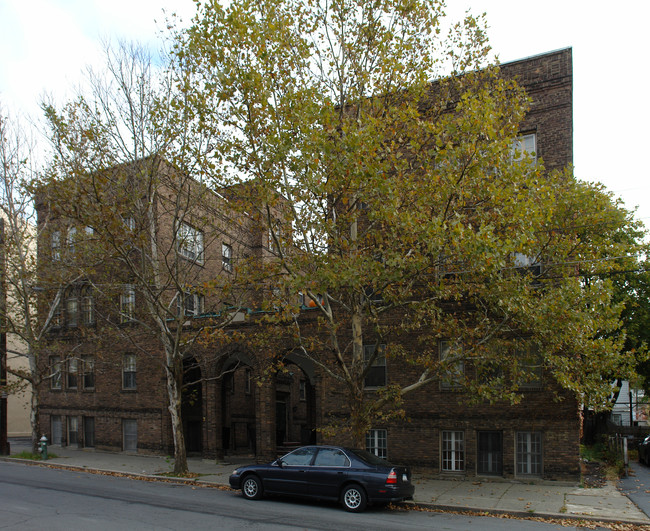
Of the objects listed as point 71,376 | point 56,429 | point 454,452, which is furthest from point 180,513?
point 56,429

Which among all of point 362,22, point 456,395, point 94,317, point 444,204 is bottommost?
point 456,395

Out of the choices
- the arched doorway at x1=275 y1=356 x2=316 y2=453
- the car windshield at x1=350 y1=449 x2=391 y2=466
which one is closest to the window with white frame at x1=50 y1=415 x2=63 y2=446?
the arched doorway at x1=275 y1=356 x2=316 y2=453

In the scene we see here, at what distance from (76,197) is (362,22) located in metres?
9.94

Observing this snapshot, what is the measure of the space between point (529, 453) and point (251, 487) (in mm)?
9342

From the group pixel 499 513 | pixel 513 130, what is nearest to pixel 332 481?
pixel 499 513

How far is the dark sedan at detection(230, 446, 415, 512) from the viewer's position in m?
13.3

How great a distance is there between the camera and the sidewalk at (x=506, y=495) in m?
13.6

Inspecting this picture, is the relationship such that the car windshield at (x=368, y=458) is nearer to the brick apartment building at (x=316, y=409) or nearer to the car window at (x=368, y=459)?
the car window at (x=368, y=459)

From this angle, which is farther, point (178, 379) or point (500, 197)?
point (178, 379)

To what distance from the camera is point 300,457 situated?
14.5 metres

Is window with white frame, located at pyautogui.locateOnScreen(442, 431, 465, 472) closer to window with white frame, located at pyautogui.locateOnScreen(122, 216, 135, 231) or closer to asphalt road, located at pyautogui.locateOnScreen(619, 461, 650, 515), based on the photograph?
asphalt road, located at pyautogui.locateOnScreen(619, 461, 650, 515)

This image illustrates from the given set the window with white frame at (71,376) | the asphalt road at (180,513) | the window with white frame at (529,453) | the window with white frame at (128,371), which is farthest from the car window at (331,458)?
the window with white frame at (71,376)

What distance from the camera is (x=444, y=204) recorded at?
13.9m

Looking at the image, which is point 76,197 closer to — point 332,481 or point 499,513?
point 332,481
